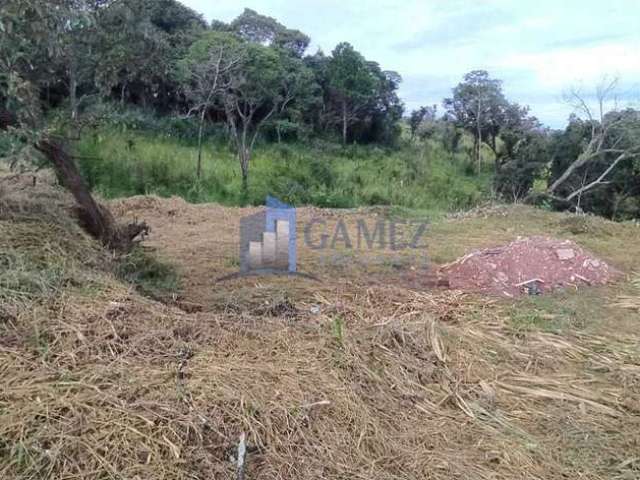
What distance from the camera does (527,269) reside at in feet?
14.0

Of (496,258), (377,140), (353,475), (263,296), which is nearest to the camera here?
(353,475)

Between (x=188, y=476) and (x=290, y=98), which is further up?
(x=290, y=98)

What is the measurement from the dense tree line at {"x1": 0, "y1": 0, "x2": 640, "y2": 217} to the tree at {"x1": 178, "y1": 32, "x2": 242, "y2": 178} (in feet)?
0.10

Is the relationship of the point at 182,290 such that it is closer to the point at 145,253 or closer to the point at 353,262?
the point at 145,253

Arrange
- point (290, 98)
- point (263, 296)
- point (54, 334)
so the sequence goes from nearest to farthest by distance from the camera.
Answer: point (54, 334) < point (263, 296) < point (290, 98)

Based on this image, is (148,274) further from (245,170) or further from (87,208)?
(245,170)

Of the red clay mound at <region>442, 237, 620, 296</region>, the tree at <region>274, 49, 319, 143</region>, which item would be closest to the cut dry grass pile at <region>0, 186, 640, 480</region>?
the red clay mound at <region>442, 237, 620, 296</region>

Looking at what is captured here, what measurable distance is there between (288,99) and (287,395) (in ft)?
43.8

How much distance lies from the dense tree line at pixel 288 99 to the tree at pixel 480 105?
0.13 ft

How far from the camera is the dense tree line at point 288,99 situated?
3.09 metres

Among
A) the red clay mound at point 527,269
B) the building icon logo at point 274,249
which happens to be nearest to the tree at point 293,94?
the building icon logo at point 274,249

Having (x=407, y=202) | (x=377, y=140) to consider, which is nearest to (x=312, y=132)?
(x=377, y=140)

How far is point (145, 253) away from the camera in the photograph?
4.00 m

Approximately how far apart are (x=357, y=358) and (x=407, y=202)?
34.3ft
